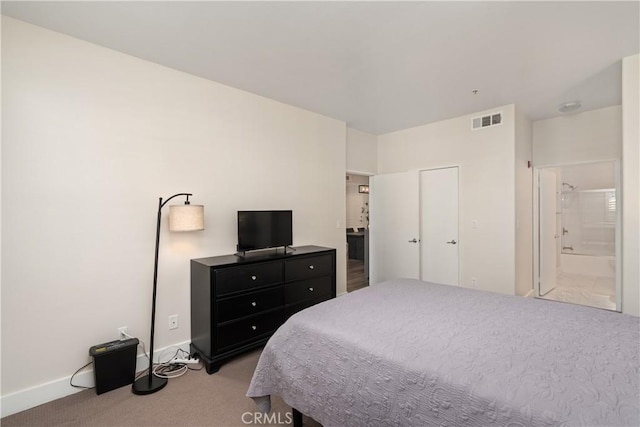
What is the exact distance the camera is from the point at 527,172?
4406mm

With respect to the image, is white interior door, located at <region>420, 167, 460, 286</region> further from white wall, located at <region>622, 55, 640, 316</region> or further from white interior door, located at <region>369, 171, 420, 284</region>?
white wall, located at <region>622, 55, 640, 316</region>

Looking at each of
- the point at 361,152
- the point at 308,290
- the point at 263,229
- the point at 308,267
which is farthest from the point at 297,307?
the point at 361,152

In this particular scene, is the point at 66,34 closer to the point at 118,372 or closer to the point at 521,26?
the point at 118,372

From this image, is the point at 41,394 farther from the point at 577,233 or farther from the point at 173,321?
the point at 577,233

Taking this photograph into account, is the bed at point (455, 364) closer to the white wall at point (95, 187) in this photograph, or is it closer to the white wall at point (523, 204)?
the white wall at point (95, 187)

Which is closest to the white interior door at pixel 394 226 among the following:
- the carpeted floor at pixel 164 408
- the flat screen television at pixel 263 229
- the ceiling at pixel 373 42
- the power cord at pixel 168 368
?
the ceiling at pixel 373 42

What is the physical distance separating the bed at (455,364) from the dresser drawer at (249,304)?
0.94m

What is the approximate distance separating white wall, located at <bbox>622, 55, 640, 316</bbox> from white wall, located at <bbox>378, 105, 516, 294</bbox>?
1168mm

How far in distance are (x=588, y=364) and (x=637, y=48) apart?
2.86 m

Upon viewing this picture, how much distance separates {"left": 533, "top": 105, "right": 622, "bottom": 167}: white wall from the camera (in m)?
3.94

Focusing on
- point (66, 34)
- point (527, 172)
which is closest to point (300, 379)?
point (66, 34)

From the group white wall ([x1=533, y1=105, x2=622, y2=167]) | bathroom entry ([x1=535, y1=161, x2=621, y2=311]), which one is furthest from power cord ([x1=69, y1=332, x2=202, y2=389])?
white wall ([x1=533, y1=105, x2=622, y2=167])

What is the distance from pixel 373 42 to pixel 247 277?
229cm

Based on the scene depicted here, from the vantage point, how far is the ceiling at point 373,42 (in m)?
2.01
